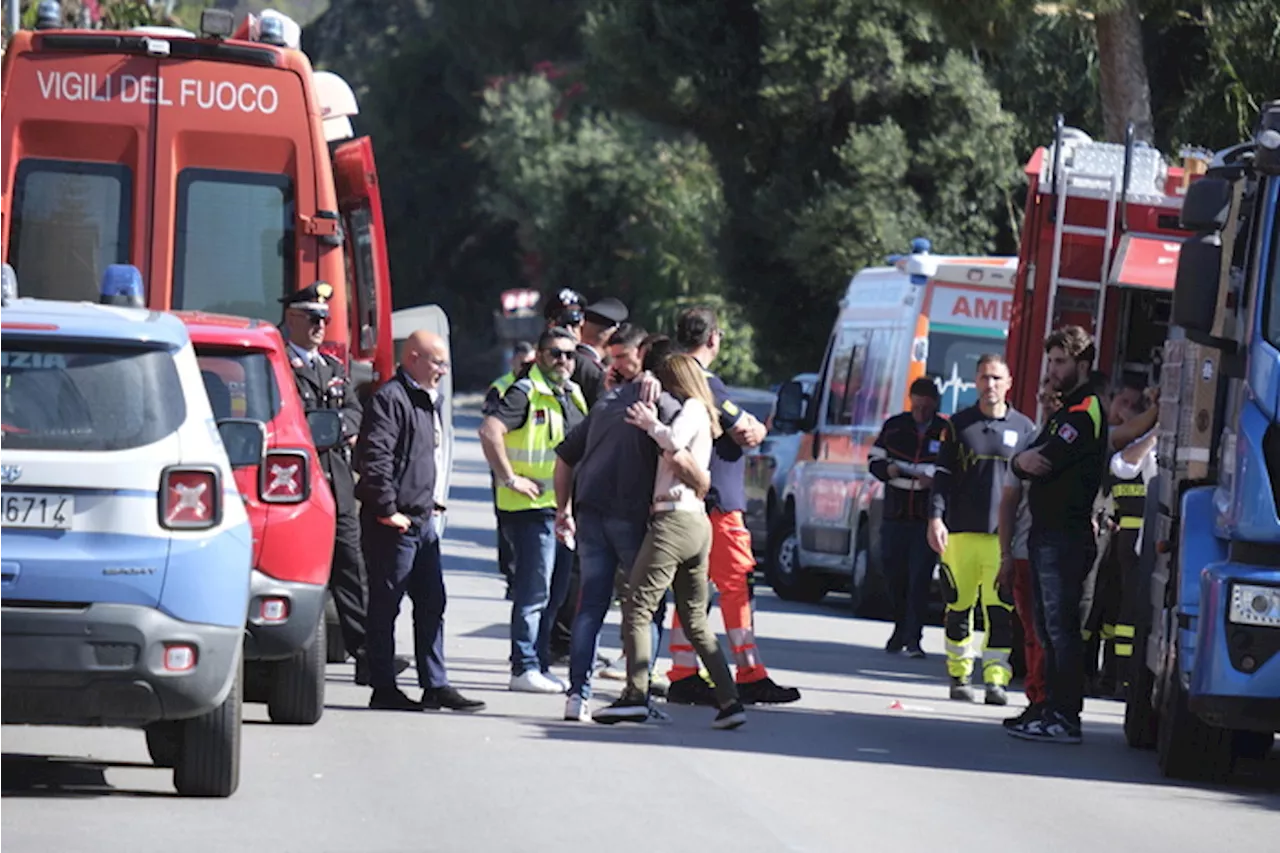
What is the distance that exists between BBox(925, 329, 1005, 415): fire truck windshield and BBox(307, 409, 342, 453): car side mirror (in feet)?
27.7

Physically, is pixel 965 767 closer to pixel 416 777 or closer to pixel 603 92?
pixel 416 777

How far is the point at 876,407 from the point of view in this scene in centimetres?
1986

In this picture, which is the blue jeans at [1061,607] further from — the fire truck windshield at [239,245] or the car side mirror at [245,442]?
the fire truck windshield at [239,245]

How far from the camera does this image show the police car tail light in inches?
428

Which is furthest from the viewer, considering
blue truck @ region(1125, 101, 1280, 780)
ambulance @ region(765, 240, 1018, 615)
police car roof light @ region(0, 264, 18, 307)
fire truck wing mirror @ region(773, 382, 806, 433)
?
ambulance @ region(765, 240, 1018, 615)

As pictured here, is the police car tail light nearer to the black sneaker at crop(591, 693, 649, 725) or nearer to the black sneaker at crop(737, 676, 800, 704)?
the black sneaker at crop(591, 693, 649, 725)

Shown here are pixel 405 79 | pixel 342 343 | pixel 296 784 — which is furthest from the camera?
pixel 405 79

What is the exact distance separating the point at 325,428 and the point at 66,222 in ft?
11.9

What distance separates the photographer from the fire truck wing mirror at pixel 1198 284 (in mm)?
10711

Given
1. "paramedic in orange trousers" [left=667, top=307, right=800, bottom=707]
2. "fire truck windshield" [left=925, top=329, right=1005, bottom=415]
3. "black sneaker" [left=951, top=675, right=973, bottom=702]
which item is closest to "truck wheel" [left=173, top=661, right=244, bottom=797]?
"paramedic in orange trousers" [left=667, top=307, right=800, bottom=707]

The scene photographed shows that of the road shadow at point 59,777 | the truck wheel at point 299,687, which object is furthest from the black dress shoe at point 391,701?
the road shadow at point 59,777

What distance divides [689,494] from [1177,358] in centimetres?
251

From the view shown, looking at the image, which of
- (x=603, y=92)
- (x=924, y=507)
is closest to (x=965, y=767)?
(x=924, y=507)

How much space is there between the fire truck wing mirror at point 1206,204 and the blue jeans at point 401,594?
12.8 feet
